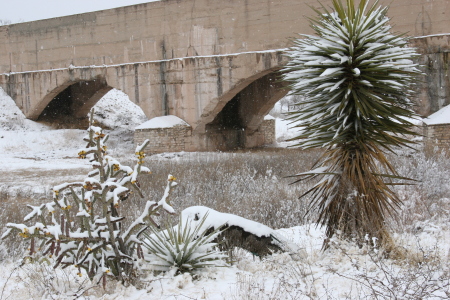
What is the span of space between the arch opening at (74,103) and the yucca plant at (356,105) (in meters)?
18.5

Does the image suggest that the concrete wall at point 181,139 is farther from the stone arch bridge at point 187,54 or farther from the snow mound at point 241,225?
the snow mound at point 241,225

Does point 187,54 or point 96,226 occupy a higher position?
point 187,54

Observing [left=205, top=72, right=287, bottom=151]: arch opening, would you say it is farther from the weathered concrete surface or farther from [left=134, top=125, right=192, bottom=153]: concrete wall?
the weathered concrete surface

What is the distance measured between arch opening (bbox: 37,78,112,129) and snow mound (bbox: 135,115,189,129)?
6188 millimetres

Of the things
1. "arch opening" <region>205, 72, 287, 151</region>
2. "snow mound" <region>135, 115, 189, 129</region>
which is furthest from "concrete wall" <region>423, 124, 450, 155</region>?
"snow mound" <region>135, 115, 189, 129</region>

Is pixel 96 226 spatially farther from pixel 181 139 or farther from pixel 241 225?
pixel 181 139

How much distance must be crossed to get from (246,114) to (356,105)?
15.4m

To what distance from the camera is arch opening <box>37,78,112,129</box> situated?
70.0ft

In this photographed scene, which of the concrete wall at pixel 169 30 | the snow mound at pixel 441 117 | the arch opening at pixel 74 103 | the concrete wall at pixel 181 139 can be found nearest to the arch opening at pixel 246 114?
the concrete wall at pixel 181 139

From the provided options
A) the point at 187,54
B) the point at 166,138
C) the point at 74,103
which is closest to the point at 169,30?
the point at 187,54

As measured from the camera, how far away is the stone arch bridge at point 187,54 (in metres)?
14.2

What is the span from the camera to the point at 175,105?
53.9 ft

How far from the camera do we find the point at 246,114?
1903 cm

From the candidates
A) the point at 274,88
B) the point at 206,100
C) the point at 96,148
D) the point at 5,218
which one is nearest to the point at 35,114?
the point at 206,100
